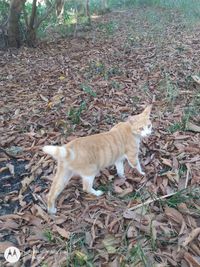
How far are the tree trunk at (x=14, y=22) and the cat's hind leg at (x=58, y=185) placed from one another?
6.07 m

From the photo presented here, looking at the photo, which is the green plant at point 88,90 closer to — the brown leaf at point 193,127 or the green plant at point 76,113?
the green plant at point 76,113

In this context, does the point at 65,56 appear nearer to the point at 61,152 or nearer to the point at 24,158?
the point at 24,158

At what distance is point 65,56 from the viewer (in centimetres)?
791

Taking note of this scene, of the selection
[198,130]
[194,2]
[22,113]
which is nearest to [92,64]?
[22,113]

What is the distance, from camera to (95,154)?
3.40 meters

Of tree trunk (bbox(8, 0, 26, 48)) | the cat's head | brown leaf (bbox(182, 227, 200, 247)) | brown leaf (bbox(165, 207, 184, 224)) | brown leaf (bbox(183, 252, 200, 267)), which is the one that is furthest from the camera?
tree trunk (bbox(8, 0, 26, 48))

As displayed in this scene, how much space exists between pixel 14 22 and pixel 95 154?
20.0 feet

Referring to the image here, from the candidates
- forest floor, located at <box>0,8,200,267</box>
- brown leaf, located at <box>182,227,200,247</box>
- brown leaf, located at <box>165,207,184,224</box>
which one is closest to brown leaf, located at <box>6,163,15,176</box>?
forest floor, located at <box>0,8,200,267</box>

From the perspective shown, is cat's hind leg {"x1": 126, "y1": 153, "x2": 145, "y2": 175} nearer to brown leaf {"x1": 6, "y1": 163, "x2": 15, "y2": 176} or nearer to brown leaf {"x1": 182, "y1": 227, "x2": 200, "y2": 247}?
brown leaf {"x1": 182, "y1": 227, "x2": 200, "y2": 247}

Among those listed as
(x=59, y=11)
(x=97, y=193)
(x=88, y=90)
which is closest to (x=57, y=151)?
(x=97, y=193)

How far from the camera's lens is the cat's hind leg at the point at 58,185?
3.26 metres

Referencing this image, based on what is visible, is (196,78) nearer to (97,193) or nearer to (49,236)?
(97,193)

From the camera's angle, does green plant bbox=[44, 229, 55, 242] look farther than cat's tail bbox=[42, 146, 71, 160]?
No

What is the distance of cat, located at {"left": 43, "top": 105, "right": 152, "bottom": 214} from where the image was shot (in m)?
3.26
